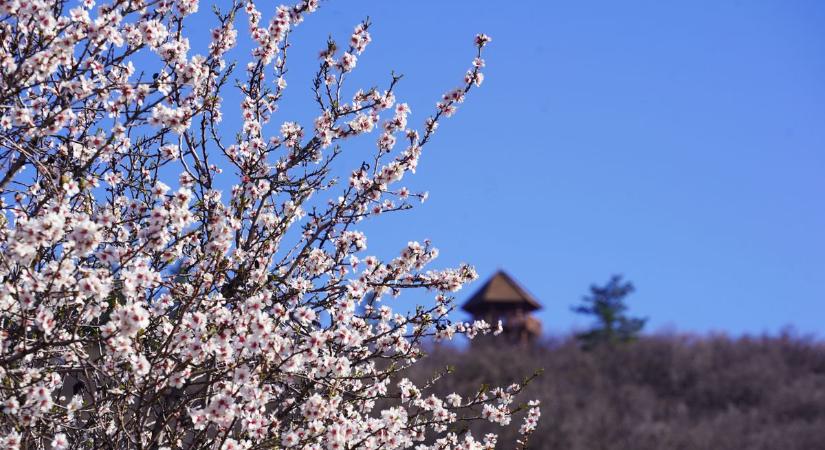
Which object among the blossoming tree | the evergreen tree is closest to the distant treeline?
the evergreen tree

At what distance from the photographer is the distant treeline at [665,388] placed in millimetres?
27641

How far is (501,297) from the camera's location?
41.7 meters

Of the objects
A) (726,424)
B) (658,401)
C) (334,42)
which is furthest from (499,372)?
(334,42)

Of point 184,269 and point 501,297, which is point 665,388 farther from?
point 184,269

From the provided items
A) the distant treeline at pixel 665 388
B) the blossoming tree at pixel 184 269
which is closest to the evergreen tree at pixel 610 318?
the distant treeline at pixel 665 388

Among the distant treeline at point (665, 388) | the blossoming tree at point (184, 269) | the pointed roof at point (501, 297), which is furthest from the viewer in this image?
the pointed roof at point (501, 297)

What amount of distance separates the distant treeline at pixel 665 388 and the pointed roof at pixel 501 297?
2.37 m

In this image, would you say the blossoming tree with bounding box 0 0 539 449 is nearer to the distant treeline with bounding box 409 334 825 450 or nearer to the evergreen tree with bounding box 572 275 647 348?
the distant treeline with bounding box 409 334 825 450

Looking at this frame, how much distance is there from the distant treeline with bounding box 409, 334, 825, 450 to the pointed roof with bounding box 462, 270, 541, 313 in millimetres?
2370

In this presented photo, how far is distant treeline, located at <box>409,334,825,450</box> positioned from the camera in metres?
27.6

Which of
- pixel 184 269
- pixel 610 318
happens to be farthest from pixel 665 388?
pixel 184 269

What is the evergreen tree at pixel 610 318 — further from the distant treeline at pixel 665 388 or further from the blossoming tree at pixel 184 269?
the blossoming tree at pixel 184 269

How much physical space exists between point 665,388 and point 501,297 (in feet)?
31.2

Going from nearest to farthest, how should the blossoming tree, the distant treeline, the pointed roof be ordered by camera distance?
1. the blossoming tree
2. the distant treeline
3. the pointed roof
